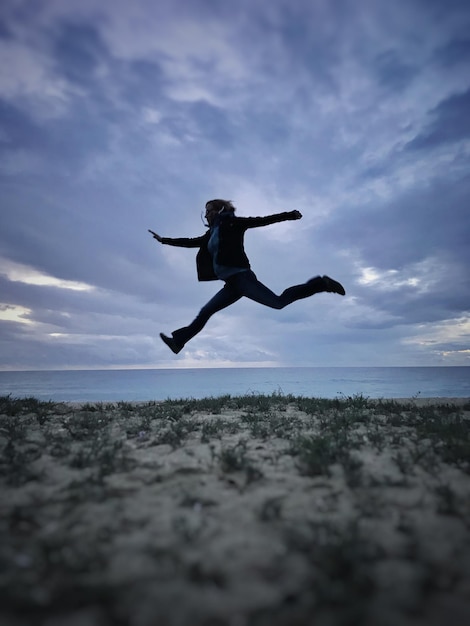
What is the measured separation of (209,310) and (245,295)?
685mm

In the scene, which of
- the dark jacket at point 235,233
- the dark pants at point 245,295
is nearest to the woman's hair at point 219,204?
the dark jacket at point 235,233

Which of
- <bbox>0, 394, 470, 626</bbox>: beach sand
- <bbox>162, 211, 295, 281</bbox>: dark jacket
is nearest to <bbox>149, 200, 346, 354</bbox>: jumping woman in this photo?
<bbox>162, 211, 295, 281</bbox>: dark jacket

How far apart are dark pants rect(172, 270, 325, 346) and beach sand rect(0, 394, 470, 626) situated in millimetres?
1994

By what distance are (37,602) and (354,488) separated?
205 cm

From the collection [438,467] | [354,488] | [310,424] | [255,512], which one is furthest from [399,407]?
[255,512]

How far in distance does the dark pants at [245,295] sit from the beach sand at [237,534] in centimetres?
199

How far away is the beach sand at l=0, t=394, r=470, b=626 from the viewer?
4.59 ft

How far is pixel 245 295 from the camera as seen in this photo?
4.95 meters

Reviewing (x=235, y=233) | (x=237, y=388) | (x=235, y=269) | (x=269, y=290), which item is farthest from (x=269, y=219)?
(x=237, y=388)

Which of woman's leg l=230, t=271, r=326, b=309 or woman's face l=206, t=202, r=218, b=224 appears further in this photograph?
woman's face l=206, t=202, r=218, b=224

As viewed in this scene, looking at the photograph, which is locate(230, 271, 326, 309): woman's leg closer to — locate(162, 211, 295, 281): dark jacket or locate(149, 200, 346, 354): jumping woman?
locate(149, 200, 346, 354): jumping woman

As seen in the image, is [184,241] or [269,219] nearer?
[269,219]

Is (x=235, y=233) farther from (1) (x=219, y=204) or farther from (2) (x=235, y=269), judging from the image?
(1) (x=219, y=204)

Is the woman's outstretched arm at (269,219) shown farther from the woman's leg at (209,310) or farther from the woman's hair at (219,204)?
the woman's leg at (209,310)
